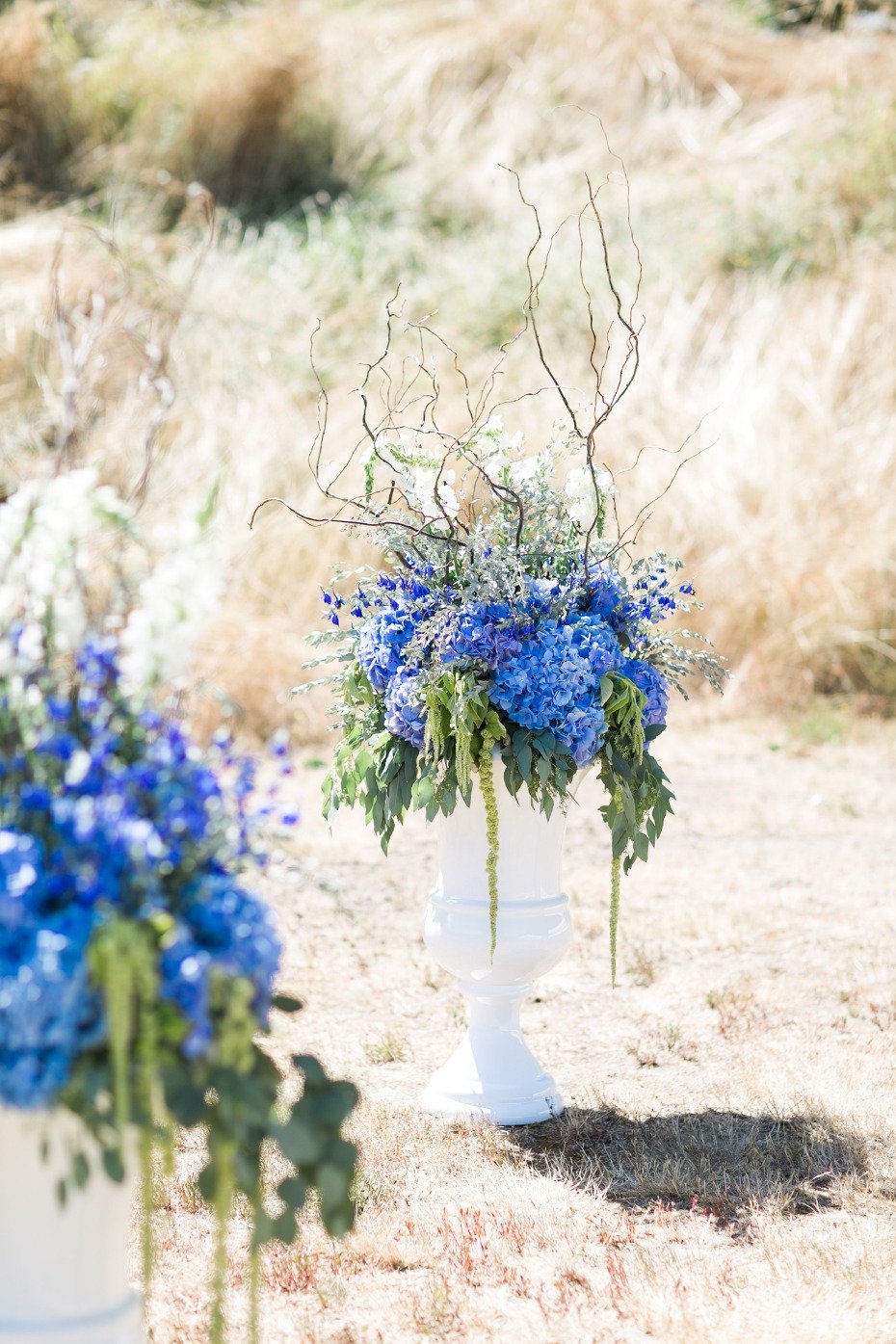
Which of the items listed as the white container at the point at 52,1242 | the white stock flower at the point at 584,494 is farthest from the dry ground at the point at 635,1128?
the white stock flower at the point at 584,494

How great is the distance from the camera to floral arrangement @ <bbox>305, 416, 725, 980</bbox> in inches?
121

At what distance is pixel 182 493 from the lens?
8.10 m

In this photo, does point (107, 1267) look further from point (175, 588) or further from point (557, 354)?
point (557, 354)

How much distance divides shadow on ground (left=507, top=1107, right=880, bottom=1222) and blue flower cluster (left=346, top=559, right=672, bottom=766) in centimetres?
88

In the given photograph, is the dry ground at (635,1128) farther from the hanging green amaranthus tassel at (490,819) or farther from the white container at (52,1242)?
the hanging green amaranthus tassel at (490,819)

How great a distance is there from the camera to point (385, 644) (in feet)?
10.4

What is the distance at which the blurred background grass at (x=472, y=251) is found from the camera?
8.21m

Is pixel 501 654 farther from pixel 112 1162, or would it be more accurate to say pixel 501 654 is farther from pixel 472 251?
pixel 472 251

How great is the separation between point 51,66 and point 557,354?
5561mm

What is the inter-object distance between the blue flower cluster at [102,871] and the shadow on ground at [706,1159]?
5.23ft

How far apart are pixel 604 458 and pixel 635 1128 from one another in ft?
19.2

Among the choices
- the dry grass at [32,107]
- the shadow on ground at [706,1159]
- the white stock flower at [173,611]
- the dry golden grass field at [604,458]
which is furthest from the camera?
the dry grass at [32,107]

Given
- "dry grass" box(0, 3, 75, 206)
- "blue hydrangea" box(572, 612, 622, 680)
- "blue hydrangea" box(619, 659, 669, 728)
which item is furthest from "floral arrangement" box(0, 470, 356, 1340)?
"dry grass" box(0, 3, 75, 206)

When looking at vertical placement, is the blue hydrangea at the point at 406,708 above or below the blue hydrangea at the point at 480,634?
below
